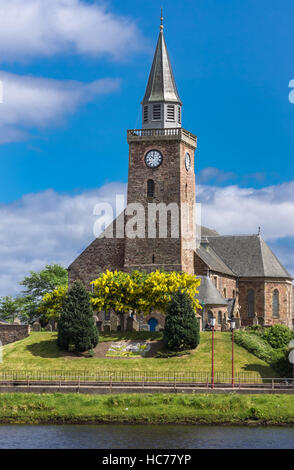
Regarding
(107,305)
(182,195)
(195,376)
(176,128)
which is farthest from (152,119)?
(195,376)

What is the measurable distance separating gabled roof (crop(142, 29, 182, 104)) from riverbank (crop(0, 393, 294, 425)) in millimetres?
40463

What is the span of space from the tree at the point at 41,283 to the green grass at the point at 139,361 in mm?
36585

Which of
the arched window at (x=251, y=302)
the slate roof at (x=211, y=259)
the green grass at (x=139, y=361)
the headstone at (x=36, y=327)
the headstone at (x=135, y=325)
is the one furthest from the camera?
the arched window at (x=251, y=302)

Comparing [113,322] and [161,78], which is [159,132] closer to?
[161,78]

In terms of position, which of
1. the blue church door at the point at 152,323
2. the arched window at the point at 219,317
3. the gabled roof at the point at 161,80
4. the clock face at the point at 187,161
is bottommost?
the blue church door at the point at 152,323

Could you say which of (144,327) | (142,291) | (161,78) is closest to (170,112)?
(161,78)

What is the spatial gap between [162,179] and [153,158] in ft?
7.99

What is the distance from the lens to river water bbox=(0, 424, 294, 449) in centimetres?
4109

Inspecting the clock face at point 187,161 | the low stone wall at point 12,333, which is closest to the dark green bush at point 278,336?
the clock face at point 187,161

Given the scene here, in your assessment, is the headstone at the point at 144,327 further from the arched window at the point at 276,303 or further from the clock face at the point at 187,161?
the arched window at the point at 276,303

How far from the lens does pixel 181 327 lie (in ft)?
220

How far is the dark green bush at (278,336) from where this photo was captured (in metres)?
A: 68.9

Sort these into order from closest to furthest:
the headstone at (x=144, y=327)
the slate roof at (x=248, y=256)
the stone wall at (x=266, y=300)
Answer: the headstone at (x=144, y=327), the stone wall at (x=266, y=300), the slate roof at (x=248, y=256)

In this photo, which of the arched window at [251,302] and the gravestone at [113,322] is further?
the arched window at [251,302]
